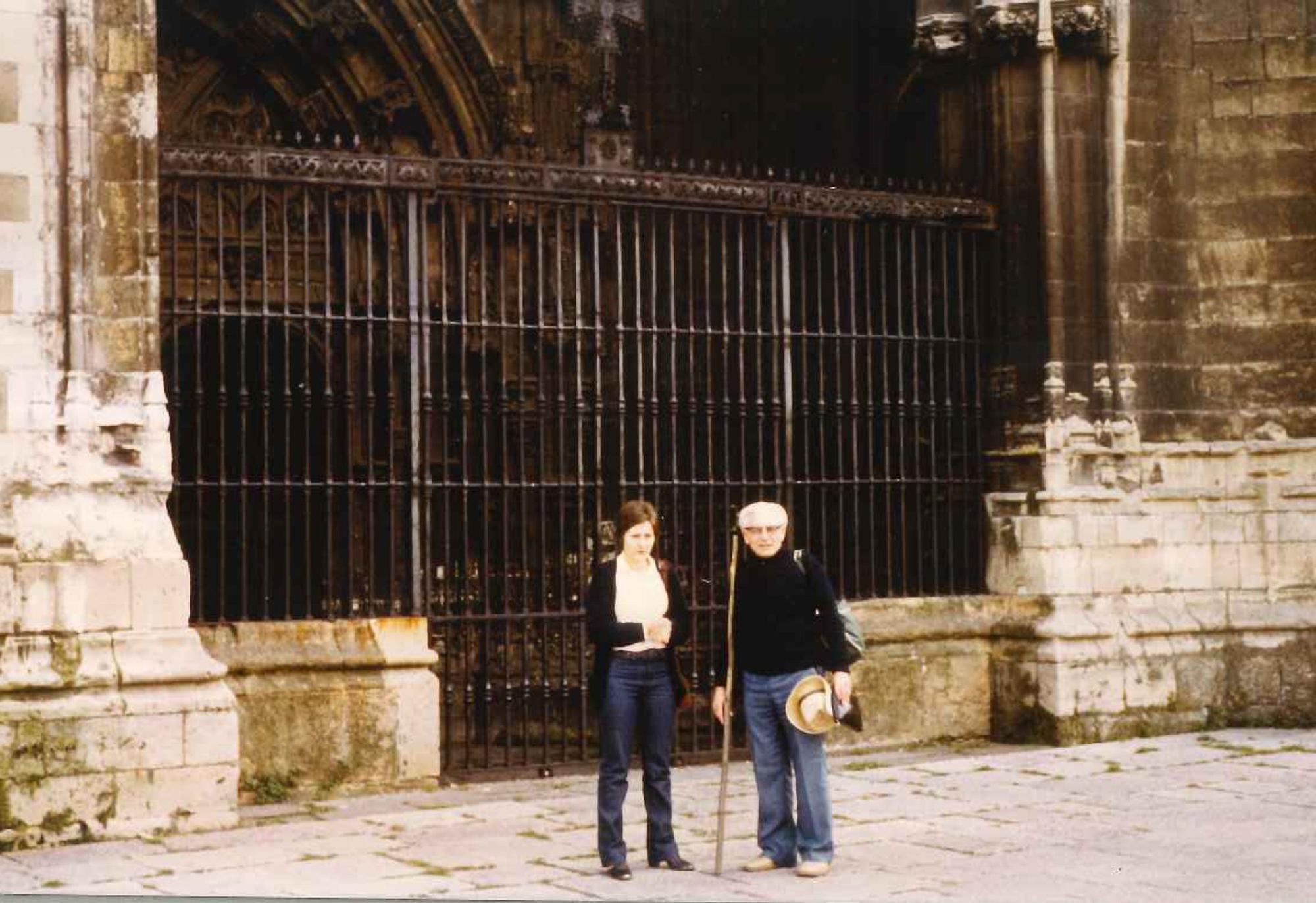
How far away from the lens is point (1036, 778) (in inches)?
397

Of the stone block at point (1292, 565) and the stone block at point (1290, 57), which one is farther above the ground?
the stone block at point (1290, 57)

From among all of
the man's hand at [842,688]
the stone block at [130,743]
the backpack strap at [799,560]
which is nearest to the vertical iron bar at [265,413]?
the stone block at [130,743]

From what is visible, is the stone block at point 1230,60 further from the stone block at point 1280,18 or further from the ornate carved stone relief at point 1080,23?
the ornate carved stone relief at point 1080,23

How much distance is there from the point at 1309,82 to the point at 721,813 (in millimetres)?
6804

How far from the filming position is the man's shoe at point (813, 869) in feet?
24.6

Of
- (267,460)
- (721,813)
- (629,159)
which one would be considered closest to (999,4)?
(629,159)

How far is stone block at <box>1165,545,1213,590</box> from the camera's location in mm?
11906

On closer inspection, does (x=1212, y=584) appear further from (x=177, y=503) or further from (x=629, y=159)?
(x=177, y=503)

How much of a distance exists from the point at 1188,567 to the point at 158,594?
6.30m

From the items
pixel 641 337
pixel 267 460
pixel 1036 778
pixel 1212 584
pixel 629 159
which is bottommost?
pixel 1036 778

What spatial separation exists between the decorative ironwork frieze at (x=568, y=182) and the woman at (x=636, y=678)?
3.00m

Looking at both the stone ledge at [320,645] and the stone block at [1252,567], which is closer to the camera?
the stone ledge at [320,645]

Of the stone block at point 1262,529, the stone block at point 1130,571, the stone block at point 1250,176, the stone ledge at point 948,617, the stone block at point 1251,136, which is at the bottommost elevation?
the stone ledge at point 948,617

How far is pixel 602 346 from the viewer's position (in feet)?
38.9
